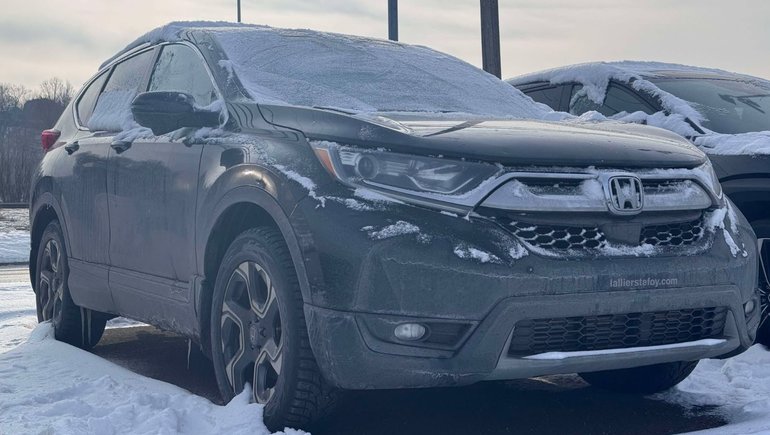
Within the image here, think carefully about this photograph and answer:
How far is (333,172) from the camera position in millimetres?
3959

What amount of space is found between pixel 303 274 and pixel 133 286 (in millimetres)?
1832

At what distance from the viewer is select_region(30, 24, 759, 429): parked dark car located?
375 centimetres

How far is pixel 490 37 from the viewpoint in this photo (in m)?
13.4

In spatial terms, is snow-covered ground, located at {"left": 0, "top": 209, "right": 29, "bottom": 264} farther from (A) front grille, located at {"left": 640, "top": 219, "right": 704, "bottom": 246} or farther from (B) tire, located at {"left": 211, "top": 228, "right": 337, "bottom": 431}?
(A) front grille, located at {"left": 640, "top": 219, "right": 704, "bottom": 246}

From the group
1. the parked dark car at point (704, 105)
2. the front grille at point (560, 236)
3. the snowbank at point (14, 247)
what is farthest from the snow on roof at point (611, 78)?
the snowbank at point (14, 247)

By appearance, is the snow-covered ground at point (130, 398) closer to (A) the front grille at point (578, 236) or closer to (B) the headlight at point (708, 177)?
(A) the front grille at point (578, 236)

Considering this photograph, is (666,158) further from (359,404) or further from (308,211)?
(359,404)

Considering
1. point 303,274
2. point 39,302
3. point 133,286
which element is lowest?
point 39,302

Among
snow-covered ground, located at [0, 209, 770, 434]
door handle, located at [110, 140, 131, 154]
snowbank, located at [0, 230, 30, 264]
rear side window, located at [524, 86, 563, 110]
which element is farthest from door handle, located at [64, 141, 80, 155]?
snowbank, located at [0, 230, 30, 264]

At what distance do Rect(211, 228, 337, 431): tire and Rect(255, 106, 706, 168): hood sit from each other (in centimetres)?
48

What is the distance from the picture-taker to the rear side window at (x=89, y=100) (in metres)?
6.70

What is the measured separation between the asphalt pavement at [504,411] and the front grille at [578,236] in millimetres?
838

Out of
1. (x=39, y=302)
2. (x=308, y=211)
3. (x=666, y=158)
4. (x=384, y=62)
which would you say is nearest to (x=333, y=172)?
(x=308, y=211)

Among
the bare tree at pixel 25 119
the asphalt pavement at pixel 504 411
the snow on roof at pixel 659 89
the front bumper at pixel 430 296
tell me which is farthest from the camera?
the bare tree at pixel 25 119
